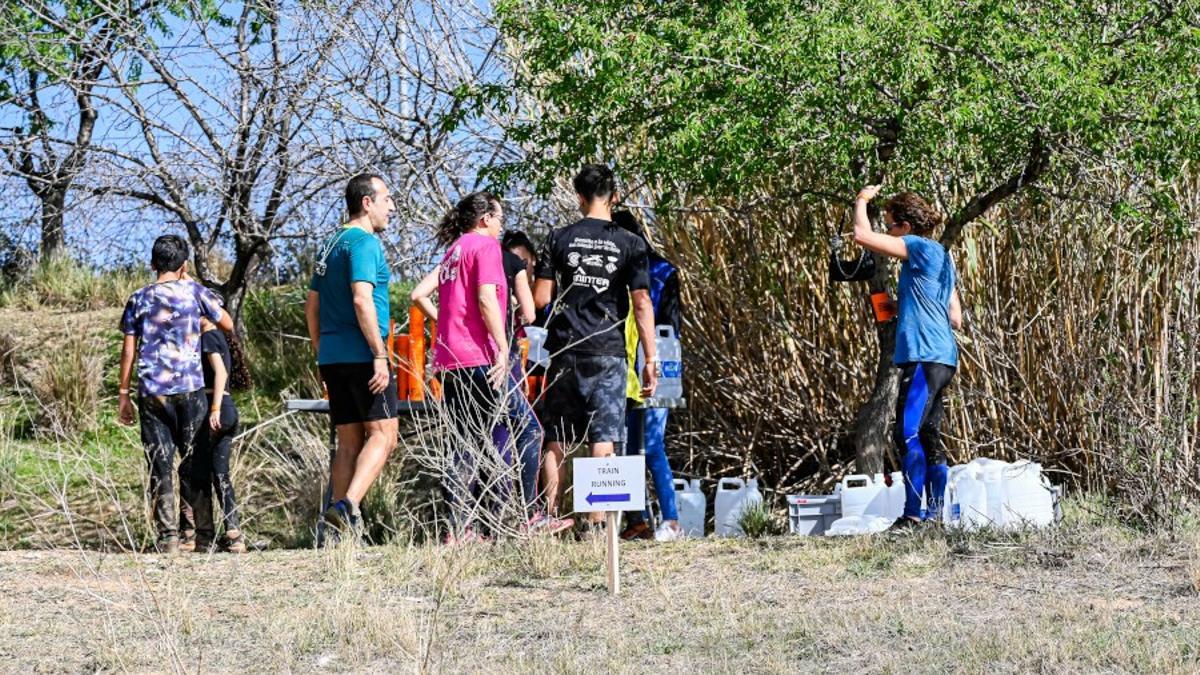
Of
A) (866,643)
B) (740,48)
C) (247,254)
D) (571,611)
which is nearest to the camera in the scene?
(866,643)

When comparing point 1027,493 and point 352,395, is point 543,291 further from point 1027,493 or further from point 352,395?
point 1027,493

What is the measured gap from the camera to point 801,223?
29.2 feet

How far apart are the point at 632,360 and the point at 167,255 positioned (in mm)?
2092

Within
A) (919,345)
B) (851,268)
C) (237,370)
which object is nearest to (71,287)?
(237,370)

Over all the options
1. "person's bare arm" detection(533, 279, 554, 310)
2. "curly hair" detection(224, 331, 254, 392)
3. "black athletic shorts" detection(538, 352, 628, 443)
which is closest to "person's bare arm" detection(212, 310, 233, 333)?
"curly hair" detection(224, 331, 254, 392)

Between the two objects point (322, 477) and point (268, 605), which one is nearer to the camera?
point (268, 605)

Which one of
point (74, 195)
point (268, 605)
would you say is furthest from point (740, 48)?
point (74, 195)

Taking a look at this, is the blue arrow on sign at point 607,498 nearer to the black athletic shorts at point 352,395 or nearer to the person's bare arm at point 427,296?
the black athletic shorts at point 352,395

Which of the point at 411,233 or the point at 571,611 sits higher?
the point at 411,233

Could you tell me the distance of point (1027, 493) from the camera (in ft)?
22.3

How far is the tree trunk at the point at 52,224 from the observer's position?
11352 millimetres

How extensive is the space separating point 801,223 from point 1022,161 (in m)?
1.83

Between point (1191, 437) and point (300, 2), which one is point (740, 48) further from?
point (300, 2)

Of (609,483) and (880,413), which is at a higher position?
(880,413)
